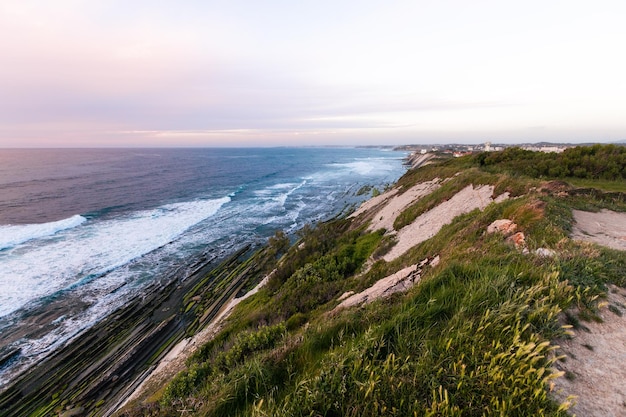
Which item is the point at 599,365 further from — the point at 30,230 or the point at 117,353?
the point at 30,230

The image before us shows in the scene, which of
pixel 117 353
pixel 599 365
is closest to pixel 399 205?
pixel 599 365

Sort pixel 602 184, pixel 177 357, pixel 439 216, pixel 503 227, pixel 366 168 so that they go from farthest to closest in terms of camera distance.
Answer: pixel 366 168 < pixel 439 216 < pixel 602 184 < pixel 177 357 < pixel 503 227

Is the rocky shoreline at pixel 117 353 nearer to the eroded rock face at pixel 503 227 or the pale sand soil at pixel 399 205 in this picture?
the pale sand soil at pixel 399 205

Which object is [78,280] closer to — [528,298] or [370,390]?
[370,390]

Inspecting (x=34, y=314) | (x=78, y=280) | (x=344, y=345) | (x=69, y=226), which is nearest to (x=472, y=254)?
(x=344, y=345)

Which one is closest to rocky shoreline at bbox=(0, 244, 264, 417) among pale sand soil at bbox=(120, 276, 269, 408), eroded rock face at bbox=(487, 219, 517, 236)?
pale sand soil at bbox=(120, 276, 269, 408)

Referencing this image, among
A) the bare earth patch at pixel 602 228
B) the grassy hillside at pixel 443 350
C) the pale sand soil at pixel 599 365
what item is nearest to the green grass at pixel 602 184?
the bare earth patch at pixel 602 228
